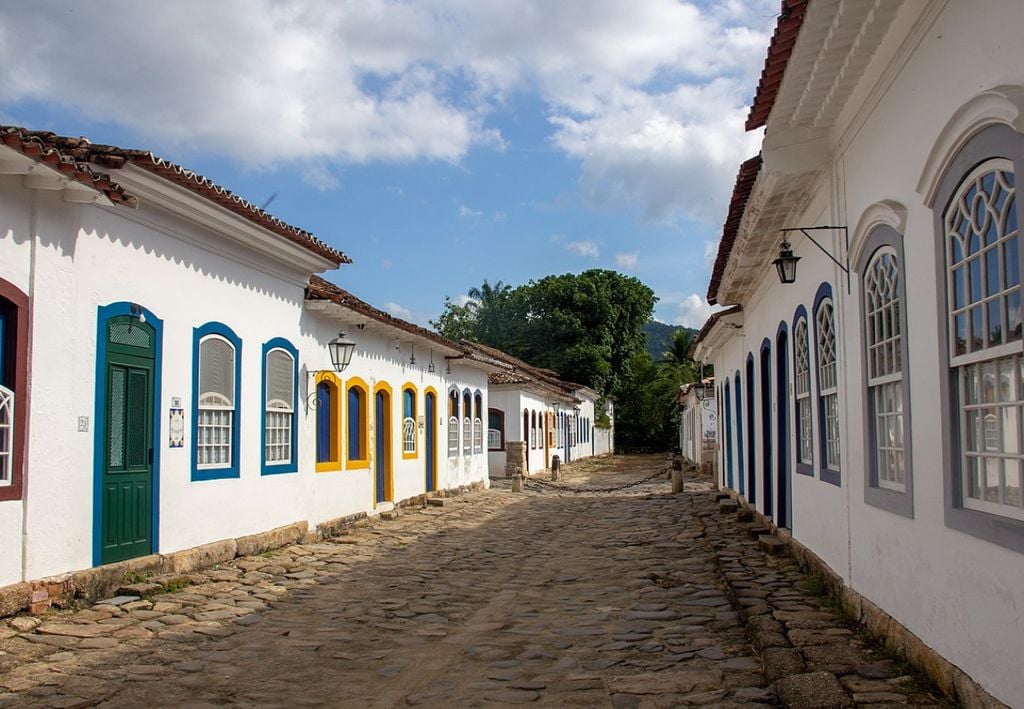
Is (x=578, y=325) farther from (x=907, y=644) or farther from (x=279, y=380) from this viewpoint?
(x=907, y=644)

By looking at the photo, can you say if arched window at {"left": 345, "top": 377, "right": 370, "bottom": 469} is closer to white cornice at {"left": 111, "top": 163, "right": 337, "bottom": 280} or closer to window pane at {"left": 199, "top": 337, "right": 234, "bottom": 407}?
white cornice at {"left": 111, "top": 163, "right": 337, "bottom": 280}

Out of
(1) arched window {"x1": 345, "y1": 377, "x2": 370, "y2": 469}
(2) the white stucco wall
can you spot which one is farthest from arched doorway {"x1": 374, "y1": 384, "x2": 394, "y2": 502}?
(2) the white stucco wall

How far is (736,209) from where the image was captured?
9.79m

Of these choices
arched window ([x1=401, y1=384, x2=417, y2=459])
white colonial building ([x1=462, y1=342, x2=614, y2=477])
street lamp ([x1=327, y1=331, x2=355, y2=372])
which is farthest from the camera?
white colonial building ([x1=462, y1=342, x2=614, y2=477])

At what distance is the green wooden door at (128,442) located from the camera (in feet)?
28.1

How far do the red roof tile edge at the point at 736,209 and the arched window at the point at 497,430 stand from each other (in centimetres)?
1813

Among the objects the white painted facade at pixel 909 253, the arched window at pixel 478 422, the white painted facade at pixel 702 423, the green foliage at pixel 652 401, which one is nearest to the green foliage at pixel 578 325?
the green foliage at pixel 652 401

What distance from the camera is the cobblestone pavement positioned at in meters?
5.60

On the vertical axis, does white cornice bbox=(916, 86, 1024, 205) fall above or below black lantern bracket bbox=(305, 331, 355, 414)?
above

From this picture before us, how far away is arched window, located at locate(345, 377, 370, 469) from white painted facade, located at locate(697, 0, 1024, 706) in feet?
25.5

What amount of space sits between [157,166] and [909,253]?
21.7 feet

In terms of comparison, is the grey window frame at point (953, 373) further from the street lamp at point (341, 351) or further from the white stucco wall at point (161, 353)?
the street lamp at point (341, 351)

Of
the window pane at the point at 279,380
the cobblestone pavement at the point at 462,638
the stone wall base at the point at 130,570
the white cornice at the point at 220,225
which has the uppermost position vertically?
the white cornice at the point at 220,225

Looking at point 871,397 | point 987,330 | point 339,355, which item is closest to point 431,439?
point 339,355
